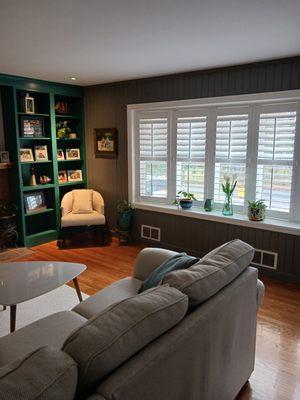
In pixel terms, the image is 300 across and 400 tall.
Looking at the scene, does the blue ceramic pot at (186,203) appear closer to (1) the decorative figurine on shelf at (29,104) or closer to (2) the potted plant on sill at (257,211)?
(2) the potted plant on sill at (257,211)

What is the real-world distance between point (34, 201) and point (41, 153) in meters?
0.73

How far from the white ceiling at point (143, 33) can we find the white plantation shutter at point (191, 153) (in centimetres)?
71

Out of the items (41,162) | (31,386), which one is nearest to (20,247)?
(41,162)

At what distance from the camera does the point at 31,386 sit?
89 cm

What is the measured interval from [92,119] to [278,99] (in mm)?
2887

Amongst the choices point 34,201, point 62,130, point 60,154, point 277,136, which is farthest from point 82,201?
point 277,136

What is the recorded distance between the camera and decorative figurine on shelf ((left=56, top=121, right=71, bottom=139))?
4.94 metres

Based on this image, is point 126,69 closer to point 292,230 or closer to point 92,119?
point 92,119

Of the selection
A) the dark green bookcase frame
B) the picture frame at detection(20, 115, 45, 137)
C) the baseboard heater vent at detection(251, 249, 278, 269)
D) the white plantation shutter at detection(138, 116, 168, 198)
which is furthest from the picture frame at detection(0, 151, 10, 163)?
the baseboard heater vent at detection(251, 249, 278, 269)

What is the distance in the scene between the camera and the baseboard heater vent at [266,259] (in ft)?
11.7

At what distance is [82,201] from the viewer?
489 cm

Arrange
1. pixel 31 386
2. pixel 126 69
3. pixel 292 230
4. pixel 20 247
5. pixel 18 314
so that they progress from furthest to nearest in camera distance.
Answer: pixel 20 247, pixel 126 69, pixel 292 230, pixel 18 314, pixel 31 386

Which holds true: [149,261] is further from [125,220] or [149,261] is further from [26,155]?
[26,155]

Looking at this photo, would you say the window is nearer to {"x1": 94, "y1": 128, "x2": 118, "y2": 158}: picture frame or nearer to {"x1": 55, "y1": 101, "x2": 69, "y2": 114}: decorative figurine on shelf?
{"x1": 94, "y1": 128, "x2": 118, "y2": 158}: picture frame
